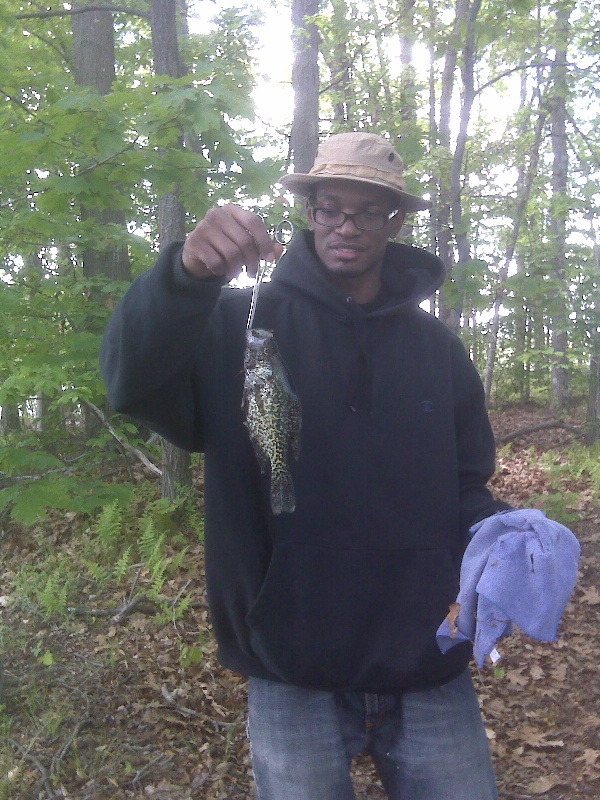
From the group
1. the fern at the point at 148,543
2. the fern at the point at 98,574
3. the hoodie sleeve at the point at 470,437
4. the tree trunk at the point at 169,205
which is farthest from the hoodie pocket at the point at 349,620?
the fern at the point at 98,574

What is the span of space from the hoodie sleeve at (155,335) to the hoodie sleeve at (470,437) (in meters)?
1.13

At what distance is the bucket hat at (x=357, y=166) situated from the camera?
2.49 metres

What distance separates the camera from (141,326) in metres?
1.88

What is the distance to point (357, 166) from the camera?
2512mm

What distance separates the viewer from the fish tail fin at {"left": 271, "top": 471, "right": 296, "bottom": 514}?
1809 millimetres

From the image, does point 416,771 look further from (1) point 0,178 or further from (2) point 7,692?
(1) point 0,178

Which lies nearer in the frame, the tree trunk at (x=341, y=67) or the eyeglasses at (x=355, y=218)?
the eyeglasses at (x=355, y=218)

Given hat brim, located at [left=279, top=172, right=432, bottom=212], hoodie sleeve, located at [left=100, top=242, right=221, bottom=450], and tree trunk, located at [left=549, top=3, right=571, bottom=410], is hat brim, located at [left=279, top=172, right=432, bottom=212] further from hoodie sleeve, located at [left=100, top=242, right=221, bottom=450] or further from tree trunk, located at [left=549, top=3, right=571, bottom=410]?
tree trunk, located at [left=549, top=3, right=571, bottom=410]

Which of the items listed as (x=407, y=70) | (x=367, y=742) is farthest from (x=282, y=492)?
(x=407, y=70)

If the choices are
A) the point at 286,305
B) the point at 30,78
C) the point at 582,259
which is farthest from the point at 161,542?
the point at 582,259

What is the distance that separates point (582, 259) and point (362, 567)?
367 inches

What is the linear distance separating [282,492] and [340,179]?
1331 mm

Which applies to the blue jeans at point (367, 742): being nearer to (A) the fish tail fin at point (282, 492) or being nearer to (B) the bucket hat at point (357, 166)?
(A) the fish tail fin at point (282, 492)

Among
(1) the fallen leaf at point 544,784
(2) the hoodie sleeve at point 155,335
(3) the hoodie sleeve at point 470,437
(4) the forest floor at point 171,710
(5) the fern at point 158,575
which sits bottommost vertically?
(1) the fallen leaf at point 544,784
